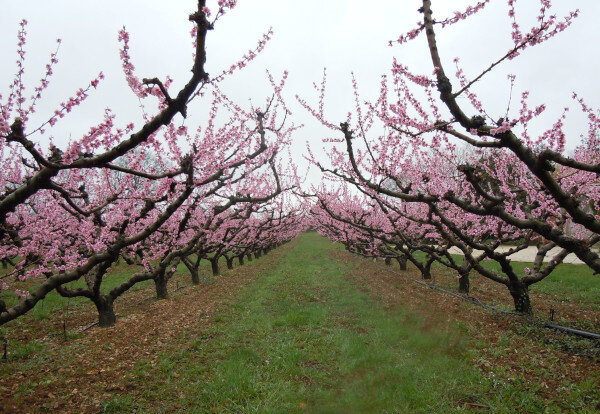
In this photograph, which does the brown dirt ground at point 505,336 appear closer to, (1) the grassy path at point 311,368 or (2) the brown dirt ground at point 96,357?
(1) the grassy path at point 311,368

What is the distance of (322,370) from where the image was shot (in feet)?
17.9

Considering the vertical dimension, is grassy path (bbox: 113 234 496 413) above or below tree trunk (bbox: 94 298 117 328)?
below

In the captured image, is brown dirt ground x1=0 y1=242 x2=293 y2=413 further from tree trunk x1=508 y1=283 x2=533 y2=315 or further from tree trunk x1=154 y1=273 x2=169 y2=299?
tree trunk x1=508 y1=283 x2=533 y2=315

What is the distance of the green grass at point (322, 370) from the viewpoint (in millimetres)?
4402

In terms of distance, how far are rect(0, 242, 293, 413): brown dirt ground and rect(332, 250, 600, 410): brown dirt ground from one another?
5.65m

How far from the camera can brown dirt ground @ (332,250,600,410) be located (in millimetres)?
4957

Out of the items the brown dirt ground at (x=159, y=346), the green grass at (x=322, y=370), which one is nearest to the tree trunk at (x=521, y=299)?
the brown dirt ground at (x=159, y=346)

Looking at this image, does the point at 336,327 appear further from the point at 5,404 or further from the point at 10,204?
the point at 10,204

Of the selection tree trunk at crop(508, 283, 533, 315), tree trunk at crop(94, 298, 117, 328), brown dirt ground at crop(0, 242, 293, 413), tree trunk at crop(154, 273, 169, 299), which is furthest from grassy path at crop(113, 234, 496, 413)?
tree trunk at crop(154, 273, 169, 299)

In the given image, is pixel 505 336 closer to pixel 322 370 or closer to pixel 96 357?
pixel 322 370

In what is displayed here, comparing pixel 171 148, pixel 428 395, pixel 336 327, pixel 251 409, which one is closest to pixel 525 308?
pixel 336 327

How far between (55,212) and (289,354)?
8.43 meters

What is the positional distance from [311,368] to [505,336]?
4008 mm

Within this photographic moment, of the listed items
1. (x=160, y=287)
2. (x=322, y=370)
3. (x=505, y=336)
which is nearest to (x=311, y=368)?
(x=322, y=370)
